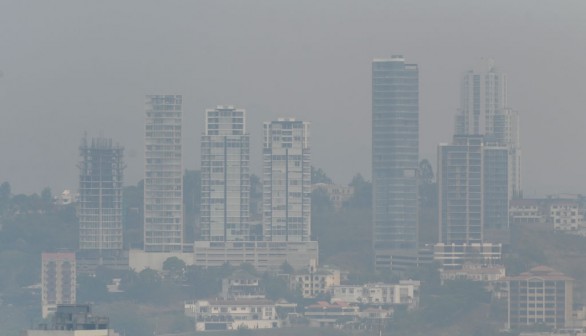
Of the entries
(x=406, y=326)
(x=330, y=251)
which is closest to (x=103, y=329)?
(x=406, y=326)

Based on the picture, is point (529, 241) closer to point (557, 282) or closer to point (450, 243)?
point (450, 243)

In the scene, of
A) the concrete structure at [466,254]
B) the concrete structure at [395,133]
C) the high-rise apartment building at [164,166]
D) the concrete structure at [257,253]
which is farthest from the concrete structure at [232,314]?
the concrete structure at [395,133]

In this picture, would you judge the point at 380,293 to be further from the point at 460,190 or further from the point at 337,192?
the point at 337,192

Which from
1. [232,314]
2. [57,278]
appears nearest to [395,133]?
[57,278]

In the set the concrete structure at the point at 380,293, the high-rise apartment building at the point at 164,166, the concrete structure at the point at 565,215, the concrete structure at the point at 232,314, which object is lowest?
the concrete structure at the point at 232,314

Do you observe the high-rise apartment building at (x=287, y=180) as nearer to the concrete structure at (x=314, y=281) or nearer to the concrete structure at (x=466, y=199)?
the concrete structure at (x=466, y=199)

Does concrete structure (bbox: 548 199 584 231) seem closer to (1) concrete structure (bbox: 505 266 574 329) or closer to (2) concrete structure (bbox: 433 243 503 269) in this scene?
(2) concrete structure (bbox: 433 243 503 269)
